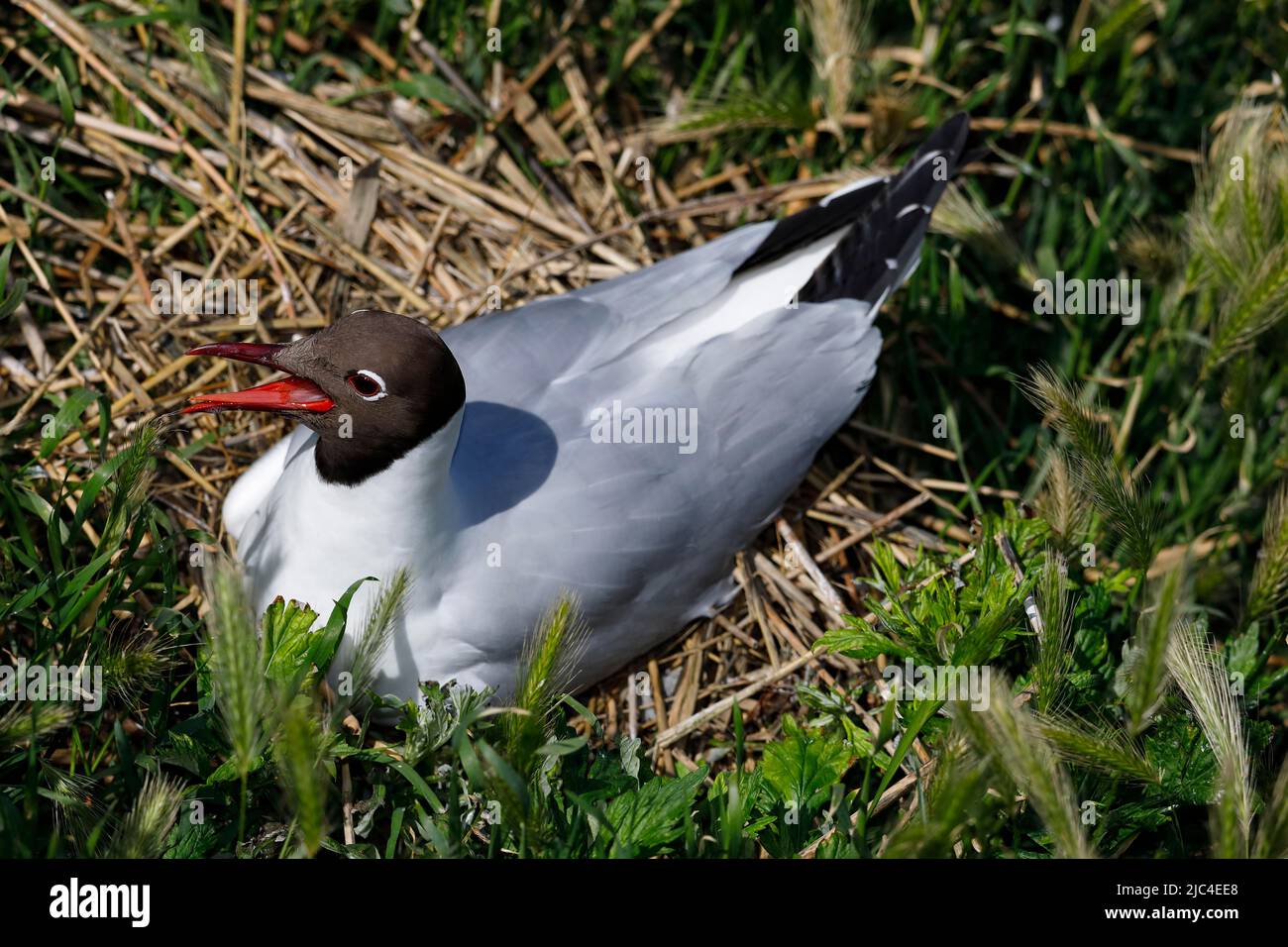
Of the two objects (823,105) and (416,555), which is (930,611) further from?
(823,105)

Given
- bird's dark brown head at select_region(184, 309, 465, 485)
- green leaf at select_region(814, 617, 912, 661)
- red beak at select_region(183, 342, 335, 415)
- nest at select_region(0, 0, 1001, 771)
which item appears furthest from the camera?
nest at select_region(0, 0, 1001, 771)

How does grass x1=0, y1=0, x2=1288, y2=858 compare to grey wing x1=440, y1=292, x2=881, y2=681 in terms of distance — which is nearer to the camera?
grass x1=0, y1=0, x2=1288, y2=858

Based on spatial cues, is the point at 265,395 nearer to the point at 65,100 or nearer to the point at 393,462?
the point at 393,462

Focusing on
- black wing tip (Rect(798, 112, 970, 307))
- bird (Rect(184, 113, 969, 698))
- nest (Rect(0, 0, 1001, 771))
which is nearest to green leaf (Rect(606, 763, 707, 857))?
bird (Rect(184, 113, 969, 698))

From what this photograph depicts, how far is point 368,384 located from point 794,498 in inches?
62.1

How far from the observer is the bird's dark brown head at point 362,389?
2.60 meters

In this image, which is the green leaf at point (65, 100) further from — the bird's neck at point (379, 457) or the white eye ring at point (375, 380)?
the white eye ring at point (375, 380)

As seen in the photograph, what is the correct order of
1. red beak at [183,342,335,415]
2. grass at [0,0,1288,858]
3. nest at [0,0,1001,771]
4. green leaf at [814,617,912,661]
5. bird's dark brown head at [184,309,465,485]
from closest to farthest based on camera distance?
grass at [0,0,1288,858], bird's dark brown head at [184,309,465,485], red beak at [183,342,335,415], green leaf at [814,617,912,661], nest at [0,0,1001,771]

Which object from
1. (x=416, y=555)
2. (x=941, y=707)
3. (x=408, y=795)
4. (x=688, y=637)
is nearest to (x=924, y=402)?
(x=688, y=637)

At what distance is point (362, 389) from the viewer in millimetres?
2643

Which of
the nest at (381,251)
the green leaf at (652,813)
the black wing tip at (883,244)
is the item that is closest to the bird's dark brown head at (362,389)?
the nest at (381,251)

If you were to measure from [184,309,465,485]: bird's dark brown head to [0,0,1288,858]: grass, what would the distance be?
0.33 meters

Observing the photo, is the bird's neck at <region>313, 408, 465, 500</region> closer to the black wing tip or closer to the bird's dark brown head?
the bird's dark brown head

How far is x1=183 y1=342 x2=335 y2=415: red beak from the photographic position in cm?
271
